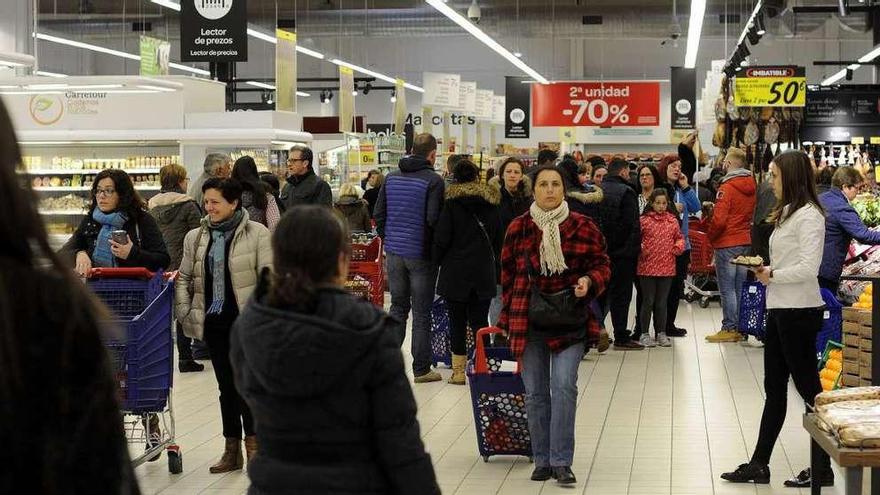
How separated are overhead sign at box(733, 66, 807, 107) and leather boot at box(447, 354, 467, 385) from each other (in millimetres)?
6968

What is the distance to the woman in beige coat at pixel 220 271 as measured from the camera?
602 centimetres

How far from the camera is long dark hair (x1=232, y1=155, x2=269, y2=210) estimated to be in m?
9.28

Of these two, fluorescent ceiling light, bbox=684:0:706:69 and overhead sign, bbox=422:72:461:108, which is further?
overhead sign, bbox=422:72:461:108

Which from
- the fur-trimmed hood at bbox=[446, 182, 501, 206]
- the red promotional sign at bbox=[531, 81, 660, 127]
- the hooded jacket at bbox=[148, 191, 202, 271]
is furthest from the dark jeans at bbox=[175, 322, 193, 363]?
the red promotional sign at bbox=[531, 81, 660, 127]

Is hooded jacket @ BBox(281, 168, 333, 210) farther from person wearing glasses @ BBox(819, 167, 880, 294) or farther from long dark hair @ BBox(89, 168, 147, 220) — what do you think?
person wearing glasses @ BBox(819, 167, 880, 294)

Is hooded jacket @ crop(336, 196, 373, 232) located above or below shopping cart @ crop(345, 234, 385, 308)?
above

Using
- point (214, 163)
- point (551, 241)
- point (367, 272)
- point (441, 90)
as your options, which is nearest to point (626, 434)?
point (551, 241)

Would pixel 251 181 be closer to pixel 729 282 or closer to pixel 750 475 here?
pixel 729 282

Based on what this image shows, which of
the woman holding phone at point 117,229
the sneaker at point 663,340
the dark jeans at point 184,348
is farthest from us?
the sneaker at point 663,340

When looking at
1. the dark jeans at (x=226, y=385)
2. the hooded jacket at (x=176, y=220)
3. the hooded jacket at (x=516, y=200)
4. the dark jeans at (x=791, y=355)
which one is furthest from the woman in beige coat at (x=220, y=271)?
the hooded jacket at (x=516, y=200)

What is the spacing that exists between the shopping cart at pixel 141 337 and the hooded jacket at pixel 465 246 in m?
2.80

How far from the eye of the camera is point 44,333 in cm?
161

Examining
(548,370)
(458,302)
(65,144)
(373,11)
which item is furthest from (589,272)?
(373,11)

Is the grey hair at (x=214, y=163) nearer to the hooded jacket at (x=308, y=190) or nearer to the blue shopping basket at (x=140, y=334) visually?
the hooded jacket at (x=308, y=190)
